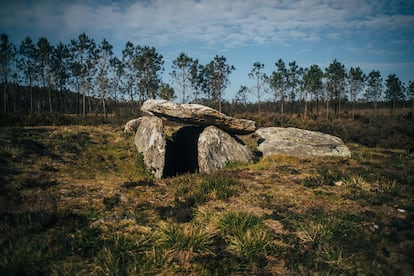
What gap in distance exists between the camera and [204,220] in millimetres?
6980

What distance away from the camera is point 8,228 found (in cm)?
558

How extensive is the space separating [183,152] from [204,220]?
34.8 feet

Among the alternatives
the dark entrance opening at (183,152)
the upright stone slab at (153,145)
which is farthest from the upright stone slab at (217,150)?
the upright stone slab at (153,145)

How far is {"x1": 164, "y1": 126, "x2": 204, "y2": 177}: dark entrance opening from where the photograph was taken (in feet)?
51.7

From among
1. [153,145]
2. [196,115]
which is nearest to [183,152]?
[153,145]

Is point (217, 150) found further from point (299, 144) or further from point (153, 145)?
point (299, 144)

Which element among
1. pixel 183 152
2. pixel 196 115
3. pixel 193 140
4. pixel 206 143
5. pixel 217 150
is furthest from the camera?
pixel 183 152

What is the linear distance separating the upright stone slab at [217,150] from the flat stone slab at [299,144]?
74.4 inches

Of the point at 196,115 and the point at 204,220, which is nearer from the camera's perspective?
the point at 204,220

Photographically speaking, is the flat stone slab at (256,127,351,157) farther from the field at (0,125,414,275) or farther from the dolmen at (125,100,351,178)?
the field at (0,125,414,275)

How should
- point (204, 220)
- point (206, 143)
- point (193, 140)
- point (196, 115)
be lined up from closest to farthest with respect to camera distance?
point (204, 220)
point (196, 115)
point (206, 143)
point (193, 140)

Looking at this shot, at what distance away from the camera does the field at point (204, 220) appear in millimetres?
4910

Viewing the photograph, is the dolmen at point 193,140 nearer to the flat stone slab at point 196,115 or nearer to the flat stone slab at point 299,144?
the flat stone slab at point 196,115

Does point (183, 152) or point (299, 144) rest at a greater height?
point (299, 144)
